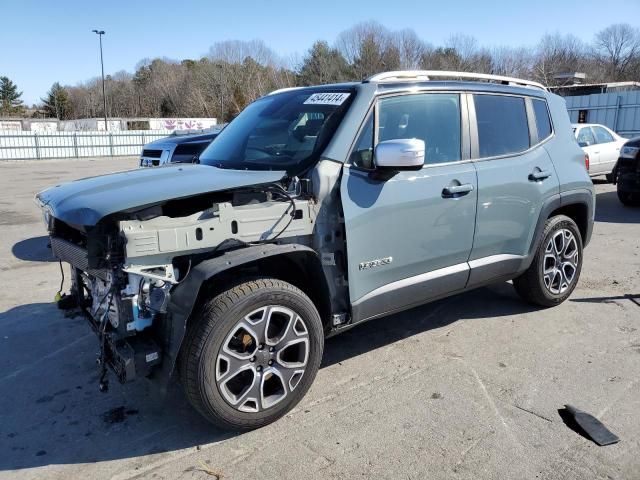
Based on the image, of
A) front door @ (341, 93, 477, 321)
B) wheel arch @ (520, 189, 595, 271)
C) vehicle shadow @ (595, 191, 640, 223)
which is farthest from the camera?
vehicle shadow @ (595, 191, 640, 223)

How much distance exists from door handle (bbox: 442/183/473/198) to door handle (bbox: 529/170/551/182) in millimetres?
823

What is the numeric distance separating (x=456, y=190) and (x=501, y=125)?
0.96 meters

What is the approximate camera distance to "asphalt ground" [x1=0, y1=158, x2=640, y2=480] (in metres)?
2.96

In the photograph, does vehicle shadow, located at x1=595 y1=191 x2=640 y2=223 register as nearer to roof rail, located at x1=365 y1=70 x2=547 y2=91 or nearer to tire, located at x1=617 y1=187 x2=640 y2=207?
tire, located at x1=617 y1=187 x2=640 y2=207

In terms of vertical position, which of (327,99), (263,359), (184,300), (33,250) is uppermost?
(327,99)

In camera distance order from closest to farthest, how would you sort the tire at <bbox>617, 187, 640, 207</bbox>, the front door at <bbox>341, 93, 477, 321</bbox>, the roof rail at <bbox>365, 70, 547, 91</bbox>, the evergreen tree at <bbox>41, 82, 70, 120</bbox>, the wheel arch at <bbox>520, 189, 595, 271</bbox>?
1. the front door at <bbox>341, 93, 477, 321</bbox>
2. the roof rail at <bbox>365, 70, 547, 91</bbox>
3. the wheel arch at <bbox>520, 189, 595, 271</bbox>
4. the tire at <bbox>617, 187, 640, 207</bbox>
5. the evergreen tree at <bbox>41, 82, 70, 120</bbox>

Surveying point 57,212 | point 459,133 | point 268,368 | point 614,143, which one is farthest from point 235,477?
point 614,143

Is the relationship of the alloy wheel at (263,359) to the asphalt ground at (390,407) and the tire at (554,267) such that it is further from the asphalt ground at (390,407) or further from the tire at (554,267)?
the tire at (554,267)

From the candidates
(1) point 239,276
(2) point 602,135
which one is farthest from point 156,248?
(2) point 602,135

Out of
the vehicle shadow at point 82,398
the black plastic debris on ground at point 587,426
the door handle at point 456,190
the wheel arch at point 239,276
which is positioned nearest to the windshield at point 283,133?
the wheel arch at point 239,276

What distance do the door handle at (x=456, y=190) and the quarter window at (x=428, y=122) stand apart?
21cm

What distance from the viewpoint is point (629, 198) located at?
35.9ft

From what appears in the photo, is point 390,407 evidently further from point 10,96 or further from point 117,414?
point 10,96

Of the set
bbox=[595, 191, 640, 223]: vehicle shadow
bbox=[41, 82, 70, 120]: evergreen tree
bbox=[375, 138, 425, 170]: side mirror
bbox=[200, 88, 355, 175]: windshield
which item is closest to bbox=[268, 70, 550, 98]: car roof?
bbox=[200, 88, 355, 175]: windshield
